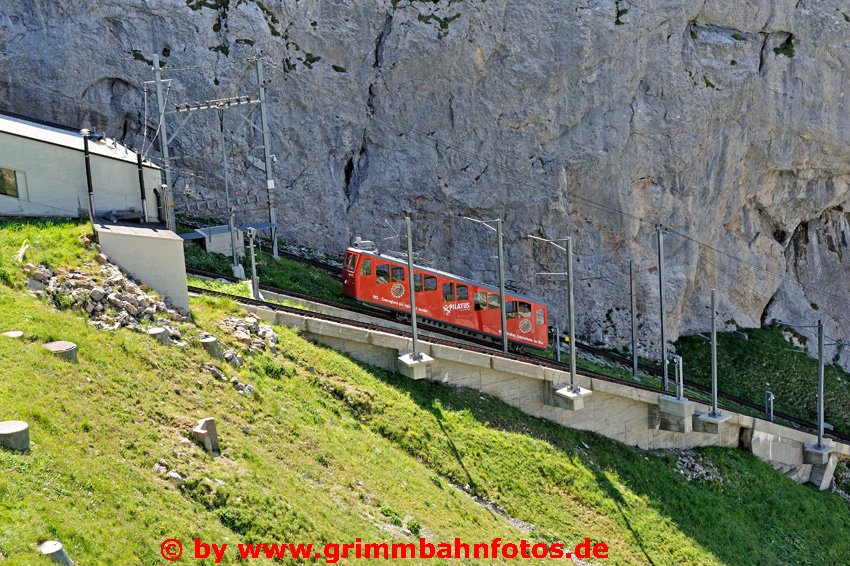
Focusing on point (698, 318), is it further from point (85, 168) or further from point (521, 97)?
point (85, 168)

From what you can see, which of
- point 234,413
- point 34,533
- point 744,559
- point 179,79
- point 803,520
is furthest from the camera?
point 179,79

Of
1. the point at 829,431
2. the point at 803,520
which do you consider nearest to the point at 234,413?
the point at 803,520

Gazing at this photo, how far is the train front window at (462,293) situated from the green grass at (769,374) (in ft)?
55.0

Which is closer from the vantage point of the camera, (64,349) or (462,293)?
(64,349)

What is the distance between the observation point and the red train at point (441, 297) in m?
32.0

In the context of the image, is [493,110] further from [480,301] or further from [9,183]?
[9,183]

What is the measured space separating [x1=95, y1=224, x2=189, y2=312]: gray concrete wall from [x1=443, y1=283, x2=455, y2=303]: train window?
472 inches

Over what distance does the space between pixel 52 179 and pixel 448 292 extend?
1458cm

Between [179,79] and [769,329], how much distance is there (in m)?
35.5

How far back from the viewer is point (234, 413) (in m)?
18.9

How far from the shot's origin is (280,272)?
35.0 meters

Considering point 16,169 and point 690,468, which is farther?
point 690,468

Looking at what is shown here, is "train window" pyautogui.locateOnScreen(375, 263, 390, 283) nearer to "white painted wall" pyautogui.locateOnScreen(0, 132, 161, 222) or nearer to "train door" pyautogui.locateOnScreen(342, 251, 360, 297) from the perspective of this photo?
"train door" pyautogui.locateOnScreen(342, 251, 360, 297)

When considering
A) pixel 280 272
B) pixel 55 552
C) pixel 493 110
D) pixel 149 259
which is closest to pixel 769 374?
pixel 493 110
